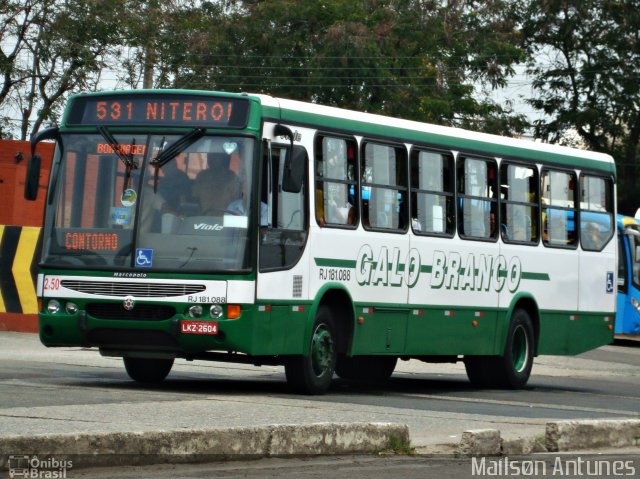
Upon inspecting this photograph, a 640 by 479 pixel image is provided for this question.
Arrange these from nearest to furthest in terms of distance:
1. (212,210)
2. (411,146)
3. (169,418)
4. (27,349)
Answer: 1. (169,418)
2. (212,210)
3. (411,146)
4. (27,349)

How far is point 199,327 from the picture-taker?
13539 millimetres

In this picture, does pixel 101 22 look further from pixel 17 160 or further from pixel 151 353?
pixel 151 353

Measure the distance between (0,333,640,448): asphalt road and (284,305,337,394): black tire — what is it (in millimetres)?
195

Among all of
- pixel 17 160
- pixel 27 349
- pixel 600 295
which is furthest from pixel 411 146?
pixel 17 160

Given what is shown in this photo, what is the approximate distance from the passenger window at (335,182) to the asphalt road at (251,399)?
5.89 ft

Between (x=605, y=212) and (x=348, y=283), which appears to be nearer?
(x=348, y=283)

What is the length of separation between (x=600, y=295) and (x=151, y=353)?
818 cm

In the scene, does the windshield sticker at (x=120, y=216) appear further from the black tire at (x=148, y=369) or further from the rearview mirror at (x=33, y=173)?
the black tire at (x=148, y=369)

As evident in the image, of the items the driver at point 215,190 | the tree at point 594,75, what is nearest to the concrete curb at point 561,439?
the driver at point 215,190

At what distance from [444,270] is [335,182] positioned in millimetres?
2439

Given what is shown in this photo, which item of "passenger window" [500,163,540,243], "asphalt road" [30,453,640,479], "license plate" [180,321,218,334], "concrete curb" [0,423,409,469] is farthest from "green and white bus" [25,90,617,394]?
"asphalt road" [30,453,640,479]

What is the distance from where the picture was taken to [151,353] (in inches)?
543

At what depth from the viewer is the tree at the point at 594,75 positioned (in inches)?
2210

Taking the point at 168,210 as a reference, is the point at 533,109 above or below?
above
